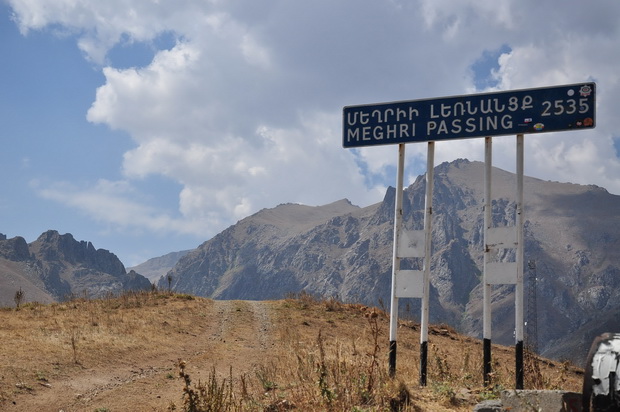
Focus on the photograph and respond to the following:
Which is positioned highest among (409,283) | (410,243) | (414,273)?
(410,243)

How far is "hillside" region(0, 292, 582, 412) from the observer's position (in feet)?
30.4

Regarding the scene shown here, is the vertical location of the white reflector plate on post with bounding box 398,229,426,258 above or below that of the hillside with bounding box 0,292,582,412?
above

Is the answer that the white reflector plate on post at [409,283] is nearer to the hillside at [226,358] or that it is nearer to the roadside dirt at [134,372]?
the hillside at [226,358]

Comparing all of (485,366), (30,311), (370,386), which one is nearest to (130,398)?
(370,386)

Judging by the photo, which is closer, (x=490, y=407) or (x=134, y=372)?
(x=490, y=407)

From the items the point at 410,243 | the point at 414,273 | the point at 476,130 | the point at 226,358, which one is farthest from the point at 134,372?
the point at 476,130

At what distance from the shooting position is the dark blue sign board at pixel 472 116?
420 inches

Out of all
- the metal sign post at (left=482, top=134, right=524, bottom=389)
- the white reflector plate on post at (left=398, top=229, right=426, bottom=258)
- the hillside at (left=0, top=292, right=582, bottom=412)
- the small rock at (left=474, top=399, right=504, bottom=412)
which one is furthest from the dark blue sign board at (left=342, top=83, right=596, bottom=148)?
the small rock at (left=474, top=399, right=504, bottom=412)

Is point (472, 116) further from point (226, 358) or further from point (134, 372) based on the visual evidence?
point (226, 358)

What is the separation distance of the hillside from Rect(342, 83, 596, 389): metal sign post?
1086 mm

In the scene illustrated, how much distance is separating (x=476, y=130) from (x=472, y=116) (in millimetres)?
263

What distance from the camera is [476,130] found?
11273 mm

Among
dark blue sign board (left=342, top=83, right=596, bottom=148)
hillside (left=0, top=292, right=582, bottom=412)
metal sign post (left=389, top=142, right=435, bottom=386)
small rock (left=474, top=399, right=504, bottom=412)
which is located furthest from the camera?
metal sign post (left=389, top=142, right=435, bottom=386)

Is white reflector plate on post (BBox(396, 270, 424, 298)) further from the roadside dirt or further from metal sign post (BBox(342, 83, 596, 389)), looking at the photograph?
the roadside dirt
